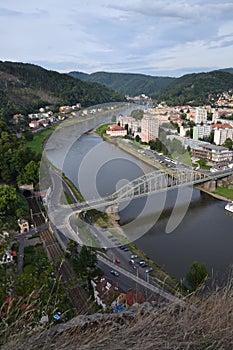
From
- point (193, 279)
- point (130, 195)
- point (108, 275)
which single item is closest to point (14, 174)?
point (130, 195)

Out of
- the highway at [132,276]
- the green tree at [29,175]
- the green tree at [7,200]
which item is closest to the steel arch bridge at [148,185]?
the green tree at [7,200]

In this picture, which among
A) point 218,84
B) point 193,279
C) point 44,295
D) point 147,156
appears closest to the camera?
point 44,295

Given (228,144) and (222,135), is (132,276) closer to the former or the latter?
(228,144)

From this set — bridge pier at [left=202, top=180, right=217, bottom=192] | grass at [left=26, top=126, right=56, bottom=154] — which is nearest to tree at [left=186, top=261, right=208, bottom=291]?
bridge pier at [left=202, top=180, right=217, bottom=192]

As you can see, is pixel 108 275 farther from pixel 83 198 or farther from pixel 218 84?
pixel 218 84

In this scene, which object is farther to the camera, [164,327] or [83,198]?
[83,198]

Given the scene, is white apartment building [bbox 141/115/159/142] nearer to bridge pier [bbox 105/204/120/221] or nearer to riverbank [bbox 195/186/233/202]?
riverbank [bbox 195/186/233/202]
